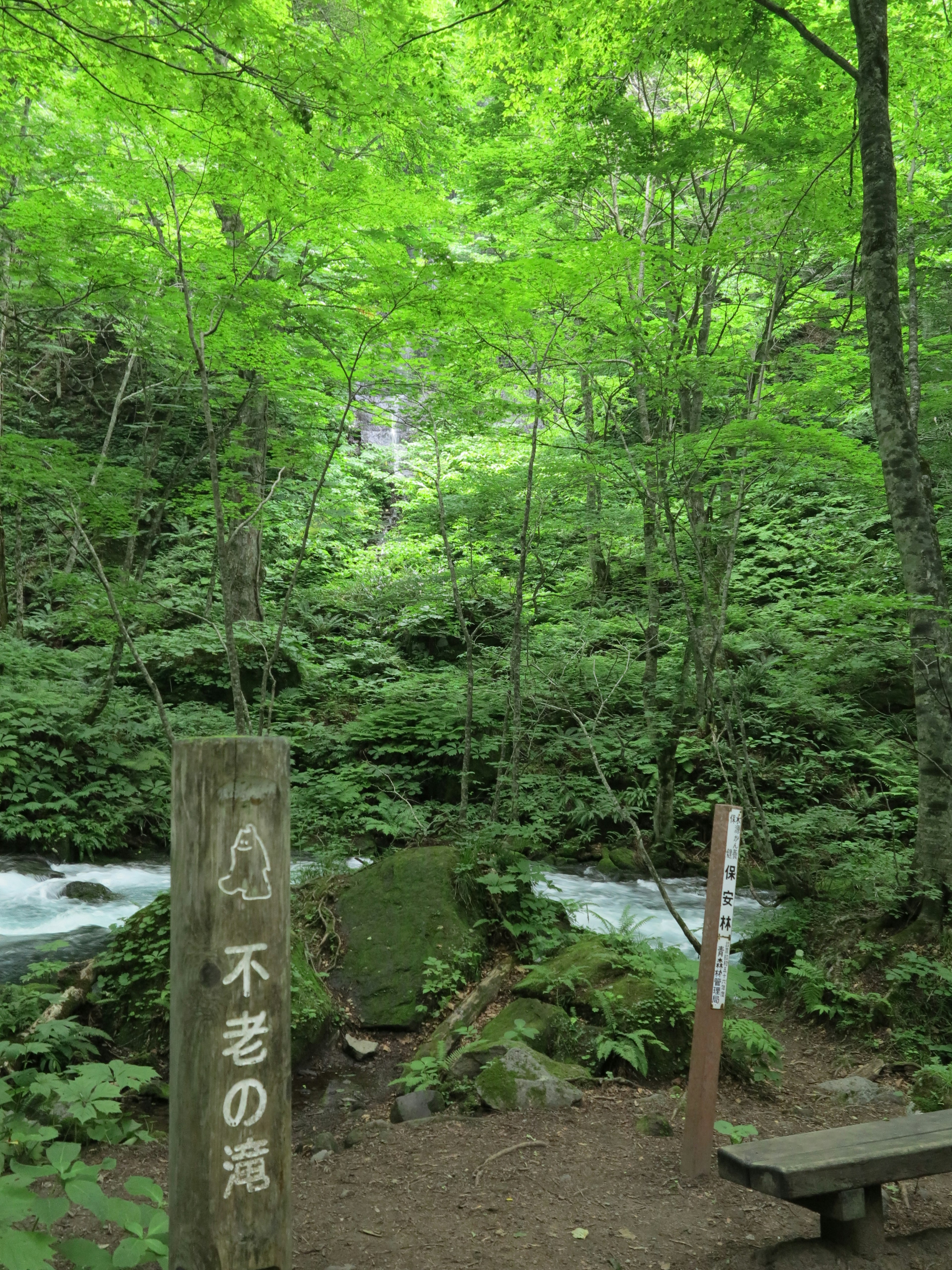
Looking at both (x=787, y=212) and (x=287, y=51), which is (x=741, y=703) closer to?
(x=787, y=212)

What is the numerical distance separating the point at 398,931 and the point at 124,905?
3.32 metres

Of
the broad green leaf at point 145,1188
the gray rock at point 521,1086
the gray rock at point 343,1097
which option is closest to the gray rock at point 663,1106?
the gray rock at point 521,1086

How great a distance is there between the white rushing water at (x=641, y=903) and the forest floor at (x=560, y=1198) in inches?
85.3

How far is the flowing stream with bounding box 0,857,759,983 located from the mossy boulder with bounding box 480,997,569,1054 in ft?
4.12

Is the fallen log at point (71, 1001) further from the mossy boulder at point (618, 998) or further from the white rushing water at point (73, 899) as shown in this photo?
the mossy boulder at point (618, 998)

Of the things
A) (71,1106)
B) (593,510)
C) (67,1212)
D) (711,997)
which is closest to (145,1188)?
(67,1212)

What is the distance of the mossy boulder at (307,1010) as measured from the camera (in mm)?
5016

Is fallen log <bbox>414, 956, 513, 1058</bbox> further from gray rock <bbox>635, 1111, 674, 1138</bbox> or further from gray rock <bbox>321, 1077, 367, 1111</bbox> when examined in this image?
gray rock <bbox>635, 1111, 674, 1138</bbox>

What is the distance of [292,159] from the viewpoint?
5.73 metres

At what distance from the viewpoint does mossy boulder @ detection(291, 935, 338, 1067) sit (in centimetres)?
502

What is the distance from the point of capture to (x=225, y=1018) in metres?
2.01

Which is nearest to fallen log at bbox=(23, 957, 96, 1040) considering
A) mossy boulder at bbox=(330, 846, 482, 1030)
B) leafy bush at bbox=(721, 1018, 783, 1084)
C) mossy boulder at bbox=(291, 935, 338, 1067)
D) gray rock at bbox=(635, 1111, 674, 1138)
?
mossy boulder at bbox=(291, 935, 338, 1067)

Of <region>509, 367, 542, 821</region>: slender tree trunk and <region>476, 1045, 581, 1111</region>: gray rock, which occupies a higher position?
<region>509, 367, 542, 821</region>: slender tree trunk

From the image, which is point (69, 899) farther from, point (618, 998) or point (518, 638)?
point (618, 998)
